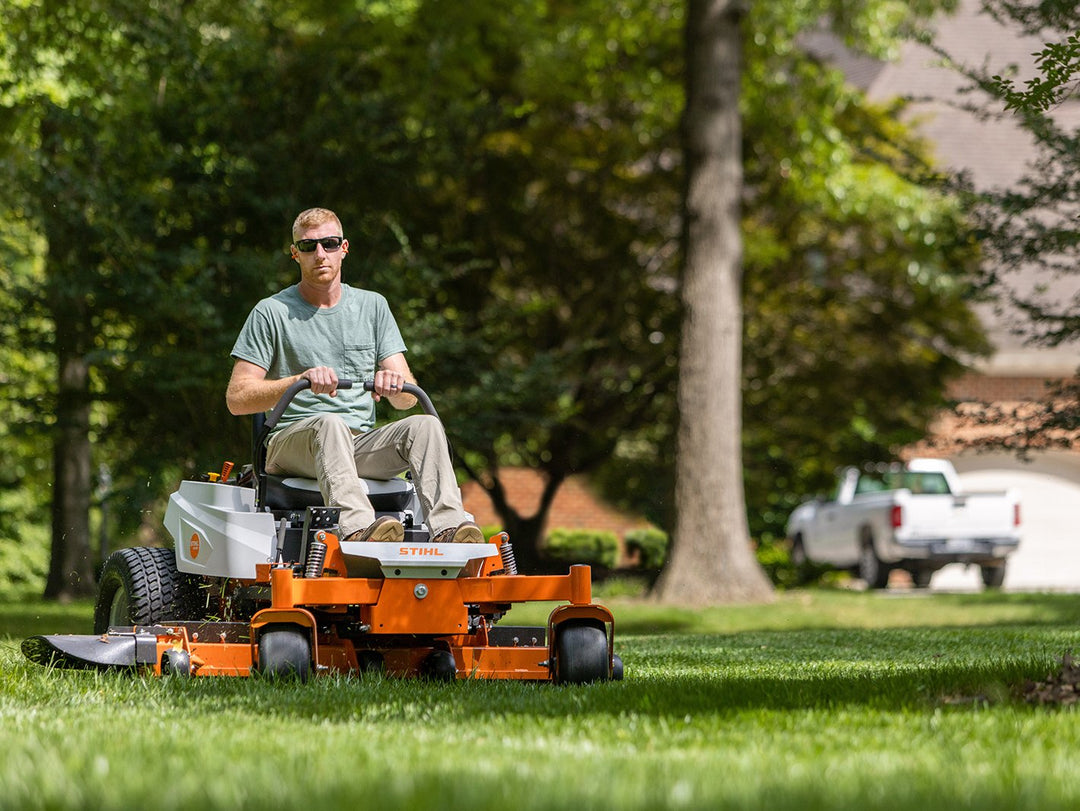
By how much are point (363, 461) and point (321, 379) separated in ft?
1.47

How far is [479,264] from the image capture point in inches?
661

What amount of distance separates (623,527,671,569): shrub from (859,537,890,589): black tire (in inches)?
134

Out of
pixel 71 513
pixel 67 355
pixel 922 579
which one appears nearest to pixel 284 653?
pixel 67 355

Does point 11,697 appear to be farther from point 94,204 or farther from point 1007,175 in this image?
point 1007,175

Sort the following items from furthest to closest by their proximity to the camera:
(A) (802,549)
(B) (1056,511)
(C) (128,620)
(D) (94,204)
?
(B) (1056,511) → (A) (802,549) → (D) (94,204) → (C) (128,620)

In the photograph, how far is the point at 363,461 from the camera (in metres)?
6.78

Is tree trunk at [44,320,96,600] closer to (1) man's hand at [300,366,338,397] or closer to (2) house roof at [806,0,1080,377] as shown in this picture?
(1) man's hand at [300,366,338,397]

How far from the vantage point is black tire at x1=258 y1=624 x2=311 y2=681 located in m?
6.06

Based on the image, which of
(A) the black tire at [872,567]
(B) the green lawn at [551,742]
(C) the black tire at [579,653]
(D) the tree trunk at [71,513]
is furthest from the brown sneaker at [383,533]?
(A) the black tire at [872,567]

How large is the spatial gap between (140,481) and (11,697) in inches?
441

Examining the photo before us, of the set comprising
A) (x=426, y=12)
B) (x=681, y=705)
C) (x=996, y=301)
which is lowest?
(x=681, y=705)

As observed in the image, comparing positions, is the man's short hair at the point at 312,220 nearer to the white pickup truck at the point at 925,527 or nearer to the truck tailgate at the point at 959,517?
the white pickup truck at the point at 925,527

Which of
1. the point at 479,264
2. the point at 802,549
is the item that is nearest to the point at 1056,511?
the point at 802,549

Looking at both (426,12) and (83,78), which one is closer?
(83,78)
